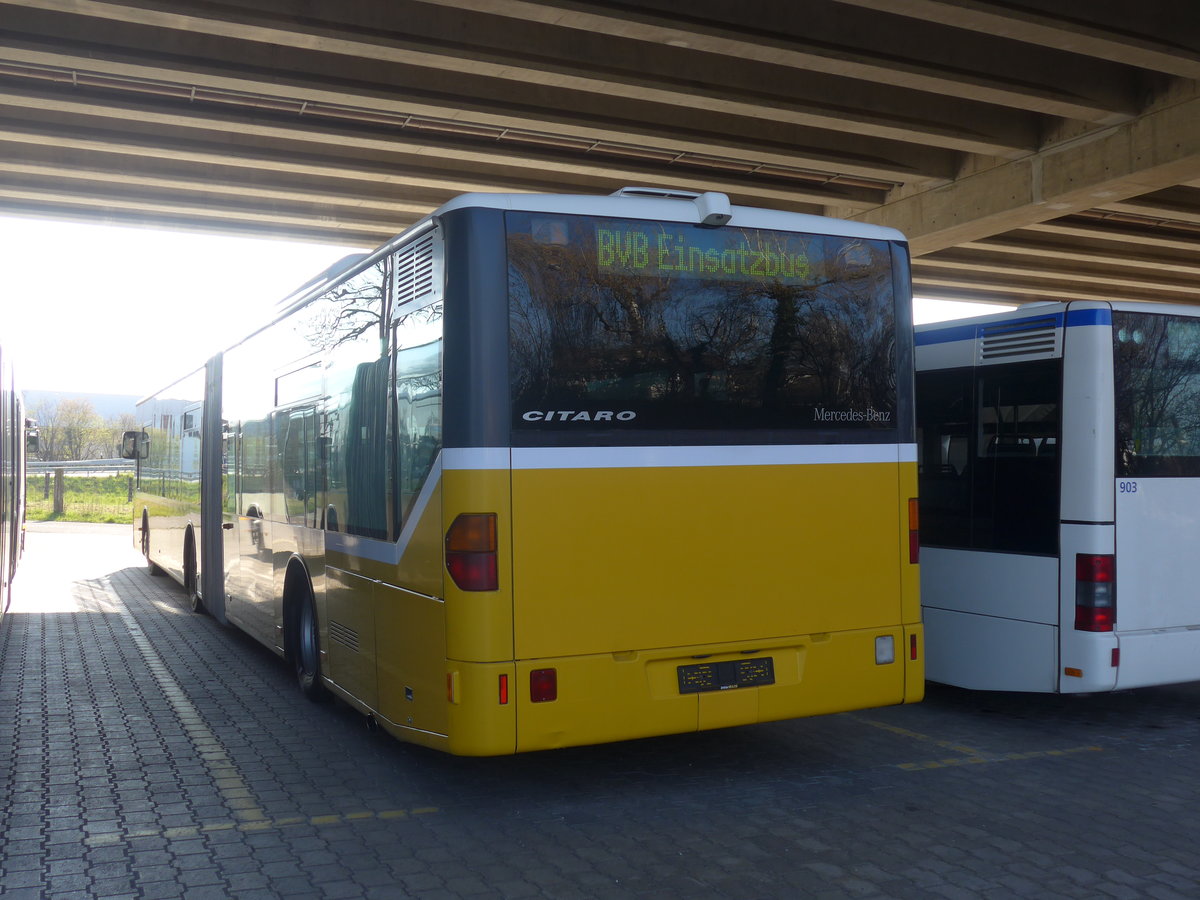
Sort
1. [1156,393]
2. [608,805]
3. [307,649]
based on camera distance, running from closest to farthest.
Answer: [608,805], [1156,393], [307,649]

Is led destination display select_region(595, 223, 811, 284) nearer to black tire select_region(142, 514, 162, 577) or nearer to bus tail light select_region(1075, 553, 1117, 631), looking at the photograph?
bus tail light select_region(1075, 553, 1117, 631)

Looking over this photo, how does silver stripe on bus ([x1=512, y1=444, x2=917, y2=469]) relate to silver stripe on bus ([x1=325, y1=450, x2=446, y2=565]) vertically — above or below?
above

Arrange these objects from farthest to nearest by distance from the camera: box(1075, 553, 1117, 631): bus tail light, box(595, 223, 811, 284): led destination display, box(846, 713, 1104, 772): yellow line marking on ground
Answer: box(1075, 553, 1117, 631): bus tail light → box(846, 713, 1104, 772): yellow line marking on ground → box(595, 223, 811, 284): led destination display

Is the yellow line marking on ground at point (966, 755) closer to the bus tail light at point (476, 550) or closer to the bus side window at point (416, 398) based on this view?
the bus tail light at point (476, 550)

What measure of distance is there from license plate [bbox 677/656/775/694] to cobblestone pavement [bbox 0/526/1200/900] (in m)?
0.61

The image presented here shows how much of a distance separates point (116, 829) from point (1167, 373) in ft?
22.1

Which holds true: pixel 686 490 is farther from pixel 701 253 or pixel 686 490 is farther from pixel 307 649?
pixel 307 649

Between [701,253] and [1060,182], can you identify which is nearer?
[701,253]

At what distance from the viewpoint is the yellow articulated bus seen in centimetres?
544

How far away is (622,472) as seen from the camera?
5.71 meters

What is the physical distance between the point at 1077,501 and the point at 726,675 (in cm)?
277

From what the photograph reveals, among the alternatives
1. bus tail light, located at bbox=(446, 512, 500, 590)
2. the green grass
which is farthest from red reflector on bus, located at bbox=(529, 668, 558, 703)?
the green grass

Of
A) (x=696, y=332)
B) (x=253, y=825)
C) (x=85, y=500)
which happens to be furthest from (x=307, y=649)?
(x=85, y=500)

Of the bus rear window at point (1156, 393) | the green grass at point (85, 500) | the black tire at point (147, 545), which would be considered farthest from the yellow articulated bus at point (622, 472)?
the green grass at point (85, 500)
